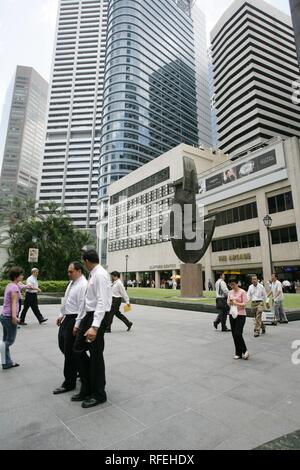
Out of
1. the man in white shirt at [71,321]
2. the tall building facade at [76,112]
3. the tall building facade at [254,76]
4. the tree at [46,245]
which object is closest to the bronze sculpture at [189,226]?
the tree at [46,245]

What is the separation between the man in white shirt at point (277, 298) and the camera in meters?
9.22

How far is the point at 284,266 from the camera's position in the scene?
30.1 m

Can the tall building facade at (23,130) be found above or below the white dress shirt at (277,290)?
above

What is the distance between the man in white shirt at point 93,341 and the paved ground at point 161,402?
0.16 metres

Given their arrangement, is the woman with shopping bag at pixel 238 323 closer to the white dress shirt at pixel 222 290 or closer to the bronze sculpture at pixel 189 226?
the white dress shirt at pixel 222 290

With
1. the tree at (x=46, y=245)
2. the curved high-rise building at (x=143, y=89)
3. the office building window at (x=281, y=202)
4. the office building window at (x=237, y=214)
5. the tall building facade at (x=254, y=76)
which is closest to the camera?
the tree at (x=46, y=245)

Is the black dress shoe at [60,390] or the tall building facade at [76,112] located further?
the tall building facade at [76,112]

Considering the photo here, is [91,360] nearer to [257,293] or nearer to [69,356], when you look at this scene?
[69,356]

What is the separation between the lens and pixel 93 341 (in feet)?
10.1

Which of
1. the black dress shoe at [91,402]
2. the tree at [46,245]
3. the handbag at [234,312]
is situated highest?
the tree at [46,245]

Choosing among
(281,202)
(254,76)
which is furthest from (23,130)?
(281,202)

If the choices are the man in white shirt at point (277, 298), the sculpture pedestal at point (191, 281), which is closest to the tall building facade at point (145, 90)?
the sculpture pedestal at point (191, 281)

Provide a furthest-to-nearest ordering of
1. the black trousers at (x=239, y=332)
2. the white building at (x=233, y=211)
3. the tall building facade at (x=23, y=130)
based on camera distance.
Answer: the tall building facade at (x=23, y=130) → the white building at (x=233, y=211) → the black trousers at (x=239, y=332)
